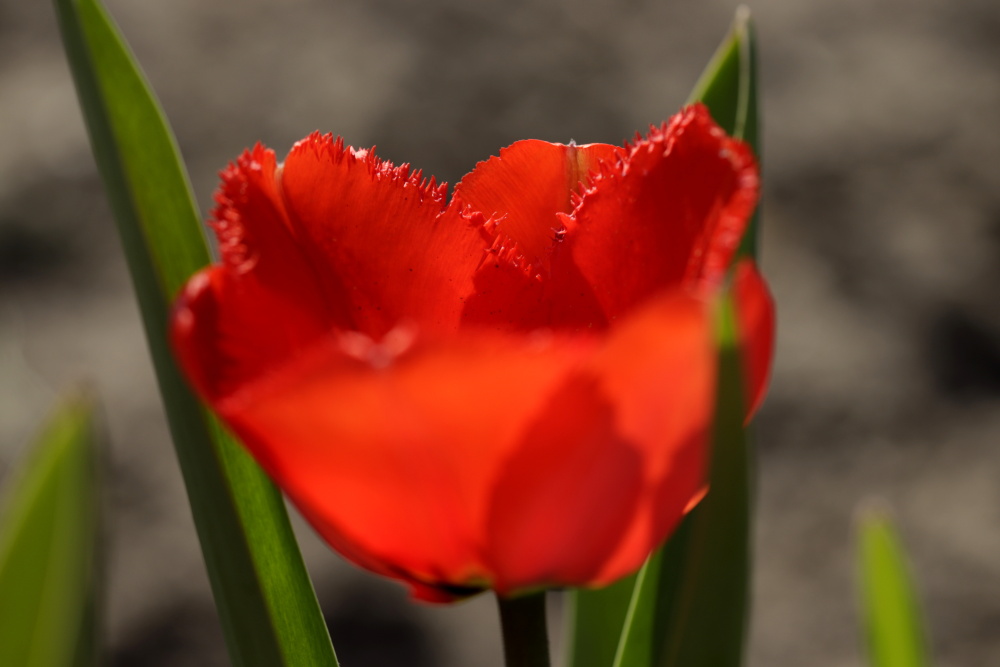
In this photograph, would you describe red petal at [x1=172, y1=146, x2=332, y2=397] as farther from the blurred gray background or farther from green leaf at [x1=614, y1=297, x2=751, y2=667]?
the blurred gray background

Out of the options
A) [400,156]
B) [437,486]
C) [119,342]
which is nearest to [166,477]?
[119,342]

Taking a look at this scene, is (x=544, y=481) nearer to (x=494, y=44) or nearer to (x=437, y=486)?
(x=437, y=486)

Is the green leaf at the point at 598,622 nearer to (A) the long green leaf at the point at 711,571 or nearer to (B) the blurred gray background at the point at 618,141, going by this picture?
(A) the long green leaf at the point at 711,571

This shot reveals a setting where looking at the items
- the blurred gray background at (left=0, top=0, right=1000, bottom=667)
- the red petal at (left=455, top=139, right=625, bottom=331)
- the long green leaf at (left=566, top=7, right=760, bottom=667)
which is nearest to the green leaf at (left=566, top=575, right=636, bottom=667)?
the long green leaf at (left=566, top=7, right=760, bottom=667)

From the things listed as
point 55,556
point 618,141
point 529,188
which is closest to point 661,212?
point 529,188

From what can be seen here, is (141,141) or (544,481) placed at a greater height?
(141,141)

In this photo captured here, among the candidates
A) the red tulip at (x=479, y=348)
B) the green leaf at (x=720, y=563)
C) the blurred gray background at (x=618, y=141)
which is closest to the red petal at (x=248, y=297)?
the red tulip at (x=479, y=348)
